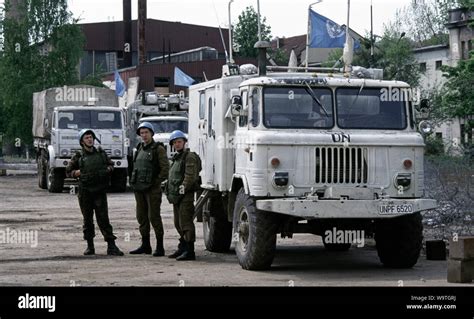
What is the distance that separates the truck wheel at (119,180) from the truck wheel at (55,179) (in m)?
1.49

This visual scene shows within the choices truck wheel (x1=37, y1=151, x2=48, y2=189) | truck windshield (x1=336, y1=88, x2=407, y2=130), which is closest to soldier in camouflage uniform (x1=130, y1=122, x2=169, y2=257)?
truck windshield (x1=336, y1=88, x2=407, y2=130)

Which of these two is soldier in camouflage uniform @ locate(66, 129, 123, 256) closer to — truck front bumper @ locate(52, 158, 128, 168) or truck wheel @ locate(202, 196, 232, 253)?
truck wheel @ locate(202, 196, 232, 253)

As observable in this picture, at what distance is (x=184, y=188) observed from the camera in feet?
52.4

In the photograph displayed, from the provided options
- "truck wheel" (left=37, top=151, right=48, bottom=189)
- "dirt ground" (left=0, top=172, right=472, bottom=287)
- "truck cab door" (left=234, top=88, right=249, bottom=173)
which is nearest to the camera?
"dirt ground" (left=0, top=172, right=472, bottom=287)

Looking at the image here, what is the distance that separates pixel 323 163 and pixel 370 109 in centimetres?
115

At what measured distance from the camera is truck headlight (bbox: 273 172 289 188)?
1438 cm

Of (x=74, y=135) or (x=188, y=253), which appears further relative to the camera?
(x=74, y=135)

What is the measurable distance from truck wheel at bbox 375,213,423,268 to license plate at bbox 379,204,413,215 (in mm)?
399

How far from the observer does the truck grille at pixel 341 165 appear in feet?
47.5

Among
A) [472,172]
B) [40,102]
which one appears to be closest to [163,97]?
[40,102]

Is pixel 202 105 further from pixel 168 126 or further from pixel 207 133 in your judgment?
pixel 168 126

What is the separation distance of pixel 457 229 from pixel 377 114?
13.9 feet

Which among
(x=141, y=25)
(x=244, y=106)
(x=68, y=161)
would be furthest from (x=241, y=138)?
(x=141, y=25)

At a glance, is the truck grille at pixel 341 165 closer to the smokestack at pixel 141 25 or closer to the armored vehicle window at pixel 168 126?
the armored vehicle window at pixel 168 126
